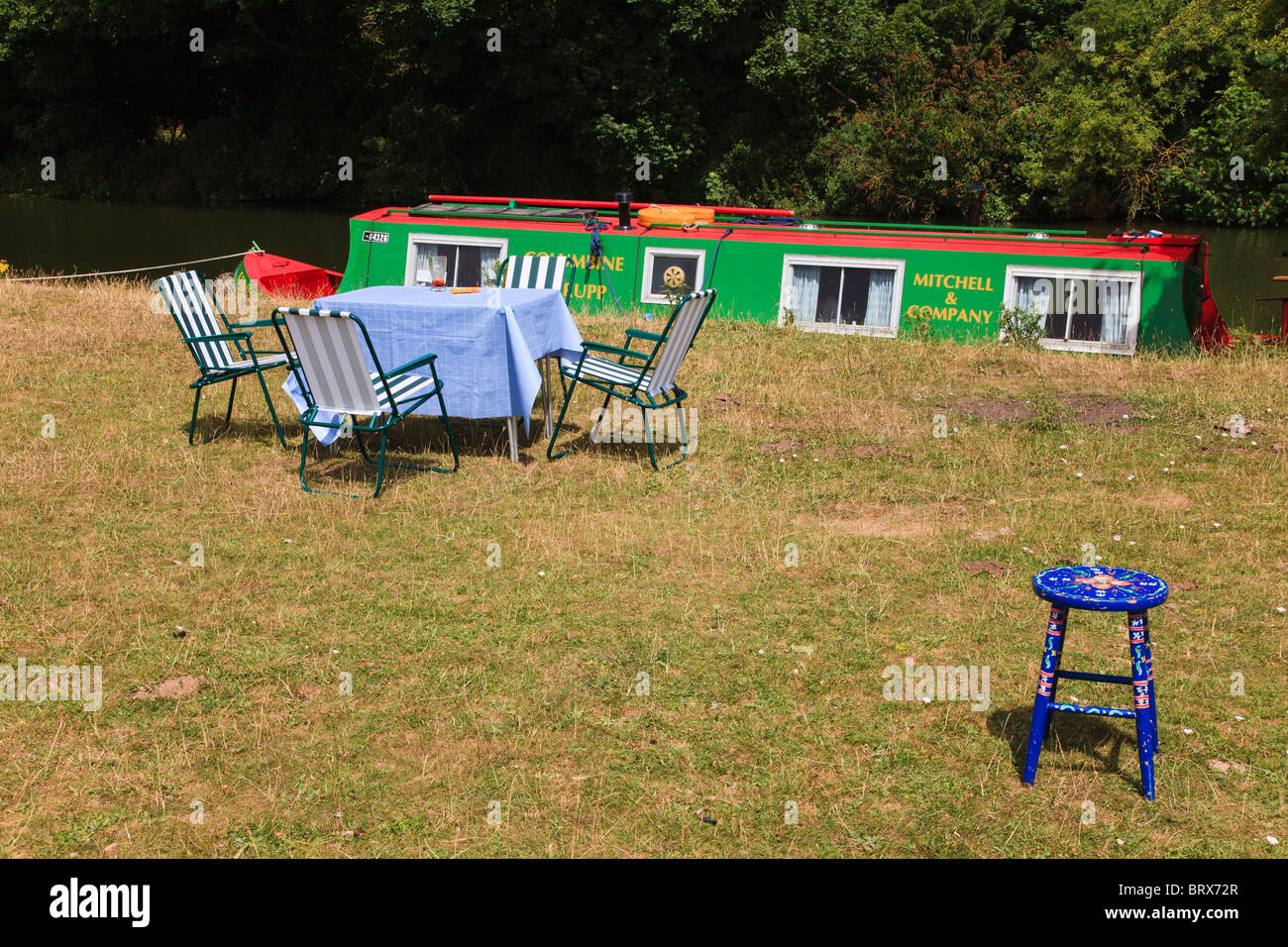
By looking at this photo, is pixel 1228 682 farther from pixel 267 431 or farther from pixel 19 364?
pixel 19 364

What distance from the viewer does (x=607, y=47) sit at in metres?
29.1

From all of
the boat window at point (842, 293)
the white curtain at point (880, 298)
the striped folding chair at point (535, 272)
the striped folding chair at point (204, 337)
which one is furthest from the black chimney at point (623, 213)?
the striped folding chair at point (204, 337)

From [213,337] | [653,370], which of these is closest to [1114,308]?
[653,370]

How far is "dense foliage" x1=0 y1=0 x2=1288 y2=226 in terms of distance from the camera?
27.1 m

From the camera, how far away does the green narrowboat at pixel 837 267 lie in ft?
38.3

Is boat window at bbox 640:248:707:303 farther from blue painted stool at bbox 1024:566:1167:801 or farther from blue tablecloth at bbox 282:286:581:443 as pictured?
blue painted stool at bbox 1024:566:1167:801

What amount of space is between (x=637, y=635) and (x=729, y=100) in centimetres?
2753

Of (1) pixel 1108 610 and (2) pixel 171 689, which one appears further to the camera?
(2) pixel 171 689

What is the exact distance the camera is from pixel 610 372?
7.62 metres

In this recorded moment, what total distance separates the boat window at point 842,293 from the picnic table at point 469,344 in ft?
18.8

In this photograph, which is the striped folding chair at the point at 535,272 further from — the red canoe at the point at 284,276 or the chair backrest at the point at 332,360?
the red canoe at the point at 284,276

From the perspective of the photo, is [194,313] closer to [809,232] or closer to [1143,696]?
[1143,696]

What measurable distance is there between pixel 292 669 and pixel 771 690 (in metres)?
1.79

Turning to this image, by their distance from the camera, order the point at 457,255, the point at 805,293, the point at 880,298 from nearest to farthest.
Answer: the point at 880,298
the point at 805,293
the point at 457,255
